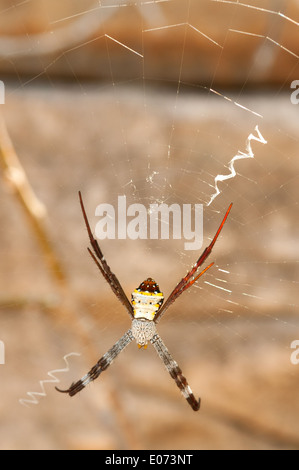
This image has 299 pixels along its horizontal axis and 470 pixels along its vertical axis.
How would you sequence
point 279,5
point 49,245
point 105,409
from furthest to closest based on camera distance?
point 105,409, point 49,245, point 279,5

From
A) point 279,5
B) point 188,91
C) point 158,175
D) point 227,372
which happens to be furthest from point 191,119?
point 227,372

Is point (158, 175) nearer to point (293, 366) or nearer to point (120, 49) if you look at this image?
point (120, 49)

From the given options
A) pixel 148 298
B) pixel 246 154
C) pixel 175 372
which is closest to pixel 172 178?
pixel 246 154

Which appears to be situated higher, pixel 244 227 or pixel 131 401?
pixel 244 227

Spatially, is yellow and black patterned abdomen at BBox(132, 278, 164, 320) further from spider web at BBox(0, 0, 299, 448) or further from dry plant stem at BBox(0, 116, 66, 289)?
dry plant stem at BBox(0, 116, 66, 289)

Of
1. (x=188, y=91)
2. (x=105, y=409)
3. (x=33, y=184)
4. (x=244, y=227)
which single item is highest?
(x=188, y=91)

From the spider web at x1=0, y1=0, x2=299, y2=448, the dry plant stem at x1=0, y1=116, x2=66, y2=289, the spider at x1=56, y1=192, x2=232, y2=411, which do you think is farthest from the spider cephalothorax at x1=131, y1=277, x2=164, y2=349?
the dry plant stem at x1=0, y1=116, x2=66, y2=289

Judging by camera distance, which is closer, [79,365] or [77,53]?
[77,53]

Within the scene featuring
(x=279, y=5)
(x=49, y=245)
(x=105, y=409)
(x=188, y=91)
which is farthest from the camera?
(x=105, y=409)

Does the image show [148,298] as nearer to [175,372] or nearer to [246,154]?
[175,372]
